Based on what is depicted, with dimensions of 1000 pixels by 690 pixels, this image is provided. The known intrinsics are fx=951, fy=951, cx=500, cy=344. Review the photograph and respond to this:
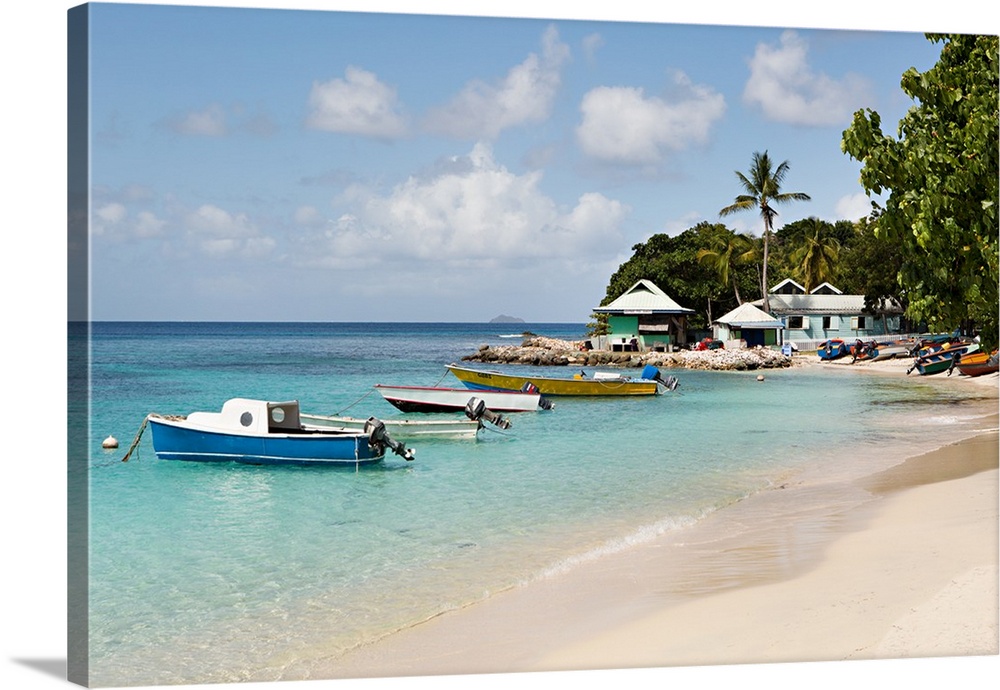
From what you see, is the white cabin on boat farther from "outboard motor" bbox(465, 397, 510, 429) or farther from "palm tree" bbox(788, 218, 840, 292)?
"palm tree" bbox(788, 218, 840, 292)

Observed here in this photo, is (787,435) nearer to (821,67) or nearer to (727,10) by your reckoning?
(821,67)

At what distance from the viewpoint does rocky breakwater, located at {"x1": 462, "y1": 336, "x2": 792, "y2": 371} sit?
2595cm

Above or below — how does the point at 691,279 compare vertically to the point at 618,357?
above

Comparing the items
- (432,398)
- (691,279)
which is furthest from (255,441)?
(691,279)

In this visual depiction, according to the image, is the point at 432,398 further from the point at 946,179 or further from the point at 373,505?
the point at 946,179

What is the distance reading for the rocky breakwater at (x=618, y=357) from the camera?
26.0 metres

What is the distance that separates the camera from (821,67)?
20.3 ft

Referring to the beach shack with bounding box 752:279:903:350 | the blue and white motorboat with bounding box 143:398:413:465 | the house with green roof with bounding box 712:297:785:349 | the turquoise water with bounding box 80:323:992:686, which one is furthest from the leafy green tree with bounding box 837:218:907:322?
the blue and white motorboat with bounding box 143:398:413:465

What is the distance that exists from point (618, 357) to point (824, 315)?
620 centimetres

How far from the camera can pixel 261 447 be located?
32.3ft

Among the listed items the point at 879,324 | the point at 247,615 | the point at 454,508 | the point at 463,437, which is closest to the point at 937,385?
the point at 879,324

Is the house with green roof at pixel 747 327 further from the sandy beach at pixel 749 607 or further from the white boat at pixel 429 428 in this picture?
the sandy beach at pixel 749 607

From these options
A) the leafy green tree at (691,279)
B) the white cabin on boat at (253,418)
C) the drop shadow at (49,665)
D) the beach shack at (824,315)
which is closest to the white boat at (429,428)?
the white cabin on boat at (253,418)

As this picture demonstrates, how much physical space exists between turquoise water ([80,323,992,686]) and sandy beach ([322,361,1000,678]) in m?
0.44
